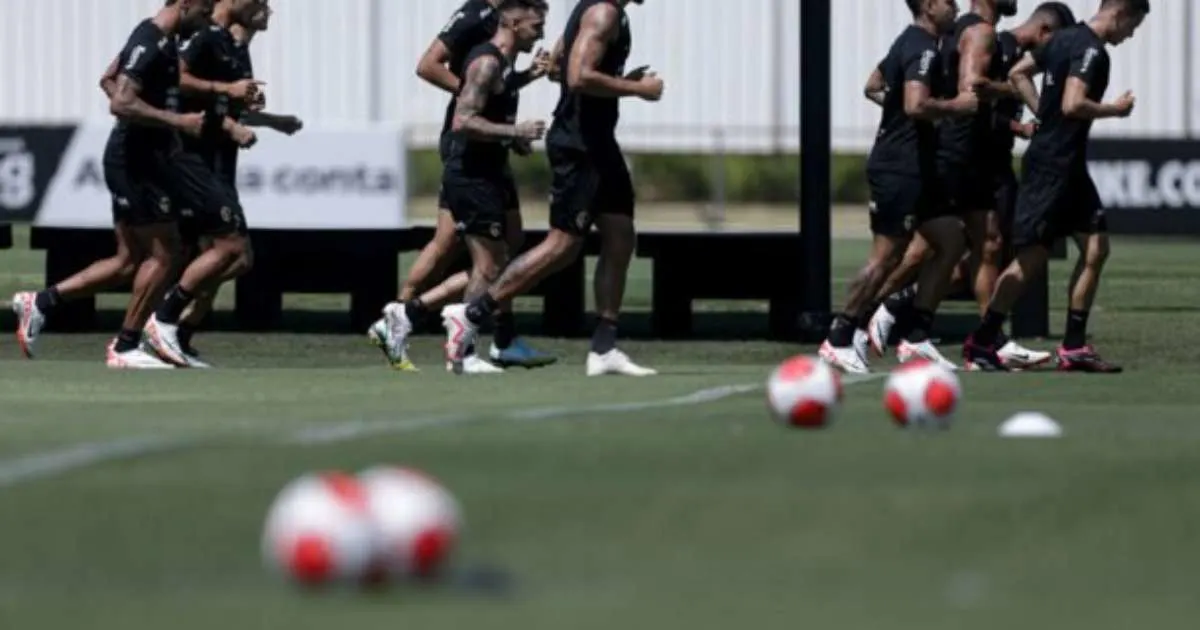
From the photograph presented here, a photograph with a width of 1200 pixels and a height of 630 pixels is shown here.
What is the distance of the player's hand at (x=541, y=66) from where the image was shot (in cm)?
1730

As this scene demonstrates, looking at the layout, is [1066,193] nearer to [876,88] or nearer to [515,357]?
[876,88]

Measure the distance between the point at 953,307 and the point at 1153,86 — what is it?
52.6ft

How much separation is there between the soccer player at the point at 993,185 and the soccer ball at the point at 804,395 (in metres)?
6.22

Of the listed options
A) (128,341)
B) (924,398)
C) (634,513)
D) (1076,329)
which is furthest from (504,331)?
(634,513)

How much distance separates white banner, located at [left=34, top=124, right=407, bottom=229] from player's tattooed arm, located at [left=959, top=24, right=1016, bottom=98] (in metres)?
5.79

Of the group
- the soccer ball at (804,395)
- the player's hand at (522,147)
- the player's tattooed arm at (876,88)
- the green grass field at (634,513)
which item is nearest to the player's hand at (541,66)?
the player's hand at (522,147)

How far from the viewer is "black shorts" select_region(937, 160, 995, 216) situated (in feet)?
57.7

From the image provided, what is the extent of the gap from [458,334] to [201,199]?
1808 mm

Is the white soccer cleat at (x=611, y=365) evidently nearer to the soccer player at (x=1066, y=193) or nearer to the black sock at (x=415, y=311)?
the black sock at (x=415, y=311)

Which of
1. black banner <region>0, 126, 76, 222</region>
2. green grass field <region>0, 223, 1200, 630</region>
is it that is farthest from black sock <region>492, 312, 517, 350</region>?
black banner <region>0, 126, 76, 222</region>

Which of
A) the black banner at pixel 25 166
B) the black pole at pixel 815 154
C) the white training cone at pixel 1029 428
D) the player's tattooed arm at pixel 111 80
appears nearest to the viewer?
the white training cone at pixel 1029 428

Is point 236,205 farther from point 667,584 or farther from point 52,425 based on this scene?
point 667,584

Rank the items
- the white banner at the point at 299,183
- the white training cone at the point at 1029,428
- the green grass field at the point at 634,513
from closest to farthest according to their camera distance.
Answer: the green grass field at the point at 634,513 < the white training cone at the point at 1029,428 < the white banner at the point at 299,183

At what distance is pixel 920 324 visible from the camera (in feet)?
58.4
